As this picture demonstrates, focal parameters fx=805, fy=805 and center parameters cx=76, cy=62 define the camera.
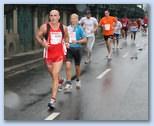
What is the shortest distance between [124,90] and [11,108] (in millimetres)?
1092

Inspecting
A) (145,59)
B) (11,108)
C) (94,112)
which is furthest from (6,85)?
(145,59)

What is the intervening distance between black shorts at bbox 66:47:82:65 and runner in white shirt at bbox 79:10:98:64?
0.36ft

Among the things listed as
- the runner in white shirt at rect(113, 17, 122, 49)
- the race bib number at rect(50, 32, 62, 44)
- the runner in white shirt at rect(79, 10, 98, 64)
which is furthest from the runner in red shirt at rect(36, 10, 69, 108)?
the runner in white shirt at rect(113, 17, 122, 49)

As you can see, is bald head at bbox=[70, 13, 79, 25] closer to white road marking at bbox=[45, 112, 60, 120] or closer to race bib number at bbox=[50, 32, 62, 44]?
race bib number at bbox=[50, 32, 62, 44]

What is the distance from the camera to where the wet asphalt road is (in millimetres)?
7152

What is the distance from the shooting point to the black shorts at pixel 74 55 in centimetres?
788

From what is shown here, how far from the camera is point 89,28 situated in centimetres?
786

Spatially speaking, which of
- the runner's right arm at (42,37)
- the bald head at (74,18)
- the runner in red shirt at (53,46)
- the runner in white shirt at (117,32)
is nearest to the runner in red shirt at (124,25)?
the runner in white shirt at (117,32)

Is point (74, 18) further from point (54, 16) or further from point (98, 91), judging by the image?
point (98, 91)

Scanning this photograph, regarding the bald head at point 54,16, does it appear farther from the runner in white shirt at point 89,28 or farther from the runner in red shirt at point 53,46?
the runner in white shirt at point 89,28

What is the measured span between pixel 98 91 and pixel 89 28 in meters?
0.62

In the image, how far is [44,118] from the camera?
7.16 m

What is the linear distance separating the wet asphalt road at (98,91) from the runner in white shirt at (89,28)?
0.20 feet

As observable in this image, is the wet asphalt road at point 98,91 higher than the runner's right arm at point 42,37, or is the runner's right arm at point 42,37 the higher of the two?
the runner's right arm at point 42,37
